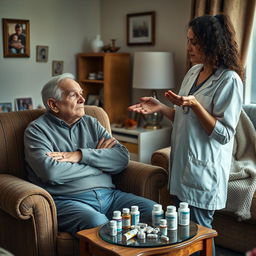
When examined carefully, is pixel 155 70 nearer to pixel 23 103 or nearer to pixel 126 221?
pixel 23 103

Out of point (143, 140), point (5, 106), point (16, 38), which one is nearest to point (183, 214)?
point (143, 140)

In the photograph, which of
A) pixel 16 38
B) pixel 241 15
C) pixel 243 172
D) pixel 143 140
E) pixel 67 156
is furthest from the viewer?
pixel 16 38

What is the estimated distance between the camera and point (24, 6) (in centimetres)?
435

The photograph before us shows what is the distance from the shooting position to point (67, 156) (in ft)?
8.00

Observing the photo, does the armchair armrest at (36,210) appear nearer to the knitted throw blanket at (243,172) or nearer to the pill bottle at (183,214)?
the pill bottle at (183,214)

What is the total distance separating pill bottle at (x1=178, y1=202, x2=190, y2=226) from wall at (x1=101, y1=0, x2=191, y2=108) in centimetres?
228

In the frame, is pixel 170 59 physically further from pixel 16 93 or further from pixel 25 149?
pixel 25 149

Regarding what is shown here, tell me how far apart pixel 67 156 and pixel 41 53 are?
2.31 meters

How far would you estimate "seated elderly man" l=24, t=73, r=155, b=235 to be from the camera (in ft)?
7.68

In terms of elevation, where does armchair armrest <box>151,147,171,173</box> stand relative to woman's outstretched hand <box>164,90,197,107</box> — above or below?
below

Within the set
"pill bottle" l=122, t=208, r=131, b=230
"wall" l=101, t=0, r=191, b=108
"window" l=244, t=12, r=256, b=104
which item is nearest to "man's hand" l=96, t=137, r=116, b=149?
"pill bottle" l=122, t=208, r=131, b=230

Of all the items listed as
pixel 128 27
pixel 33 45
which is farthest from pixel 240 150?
pixel 33 45

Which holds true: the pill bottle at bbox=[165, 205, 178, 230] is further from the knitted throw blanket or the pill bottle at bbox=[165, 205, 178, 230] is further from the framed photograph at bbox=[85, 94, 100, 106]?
the framed photograph at bbox=[85, 94, 100, 106]

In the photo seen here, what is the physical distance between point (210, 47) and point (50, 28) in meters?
2.67
